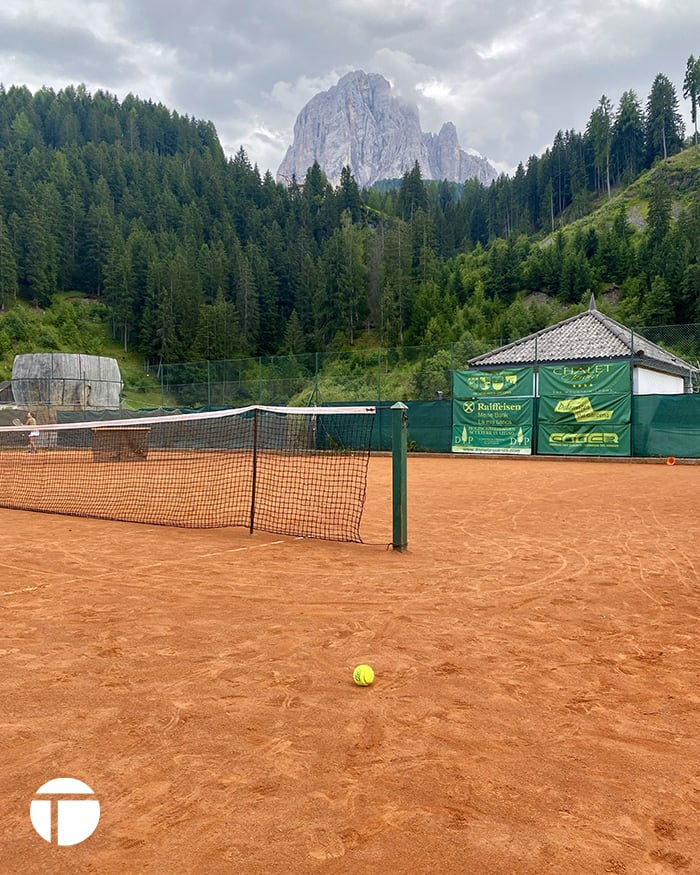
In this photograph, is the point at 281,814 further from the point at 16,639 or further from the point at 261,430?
the point at 261,430

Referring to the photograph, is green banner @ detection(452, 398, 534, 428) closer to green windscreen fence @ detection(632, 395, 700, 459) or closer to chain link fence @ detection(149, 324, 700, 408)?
green windscreen fence @ detection(632, 395, 700, 459)

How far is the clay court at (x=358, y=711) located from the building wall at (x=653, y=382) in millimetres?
21204

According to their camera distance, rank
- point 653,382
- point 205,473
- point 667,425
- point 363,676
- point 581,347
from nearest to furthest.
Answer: point 363,676, point 205,473, point 667,425, point 653,382, point 581,347

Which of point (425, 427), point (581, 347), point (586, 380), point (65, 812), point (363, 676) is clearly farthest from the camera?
point (581, 347)

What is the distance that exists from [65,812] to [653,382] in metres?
28.5

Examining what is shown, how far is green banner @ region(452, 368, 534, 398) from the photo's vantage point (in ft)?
68.1

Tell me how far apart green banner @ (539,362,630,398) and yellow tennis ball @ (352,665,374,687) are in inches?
704

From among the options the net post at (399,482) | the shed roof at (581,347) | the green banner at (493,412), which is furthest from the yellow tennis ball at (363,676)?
the shed roof at (581,347)

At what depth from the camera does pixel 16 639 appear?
380 centimetres

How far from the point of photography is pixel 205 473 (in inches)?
608

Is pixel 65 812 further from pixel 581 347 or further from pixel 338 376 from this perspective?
pixel 581 347

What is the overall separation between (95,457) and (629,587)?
16958mm

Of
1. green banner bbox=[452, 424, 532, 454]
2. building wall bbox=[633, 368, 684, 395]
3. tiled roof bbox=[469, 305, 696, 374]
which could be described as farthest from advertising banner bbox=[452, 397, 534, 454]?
tiled roof bbox=[469, 305, 696, 374]

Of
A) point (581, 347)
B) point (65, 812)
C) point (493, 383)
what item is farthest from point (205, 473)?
point (581, 347)
